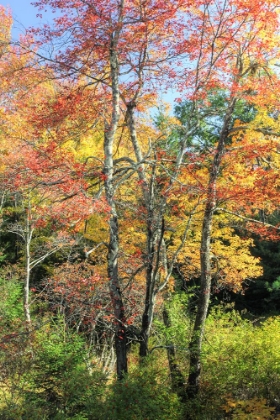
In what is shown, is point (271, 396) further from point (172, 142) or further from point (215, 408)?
point (172, 142)

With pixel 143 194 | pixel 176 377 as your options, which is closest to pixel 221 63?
pixel 143 194

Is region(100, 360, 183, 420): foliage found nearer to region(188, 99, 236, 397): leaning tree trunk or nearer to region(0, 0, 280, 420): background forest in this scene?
region(0, 0, 280, 420): background forest

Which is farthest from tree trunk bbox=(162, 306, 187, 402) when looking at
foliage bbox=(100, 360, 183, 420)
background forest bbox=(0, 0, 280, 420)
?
foliage bbox=(100, 360, 183, 420)

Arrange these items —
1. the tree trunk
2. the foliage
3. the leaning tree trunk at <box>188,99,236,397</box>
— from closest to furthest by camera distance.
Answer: the foliage
the tree trunk
the leaning tree trunk at <box>188,99,236,397</box>

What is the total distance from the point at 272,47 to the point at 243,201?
3.10 metres

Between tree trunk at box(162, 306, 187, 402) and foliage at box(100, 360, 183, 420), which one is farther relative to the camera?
tree trunk at box(162, 306, 187, 402)

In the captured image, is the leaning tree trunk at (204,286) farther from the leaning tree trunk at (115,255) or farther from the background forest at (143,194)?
the leaning tree trunk at (115,255)

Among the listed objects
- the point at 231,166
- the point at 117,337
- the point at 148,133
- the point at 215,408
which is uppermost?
the point at 148,133

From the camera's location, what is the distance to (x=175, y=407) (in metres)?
5.99

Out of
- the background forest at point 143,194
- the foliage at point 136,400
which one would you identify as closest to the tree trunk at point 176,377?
the background forest at point 143,194

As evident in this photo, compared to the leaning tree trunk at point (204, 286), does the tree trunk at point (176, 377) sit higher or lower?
lower

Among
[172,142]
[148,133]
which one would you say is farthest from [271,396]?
[172,142]

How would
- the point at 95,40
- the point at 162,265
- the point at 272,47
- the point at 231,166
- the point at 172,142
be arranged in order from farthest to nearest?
the point at 172,142 → the point at 231,166 → the point at 162,265 → the point at 272,47 → the point at 95,40

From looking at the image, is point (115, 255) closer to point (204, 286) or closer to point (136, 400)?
point (204, 286)
